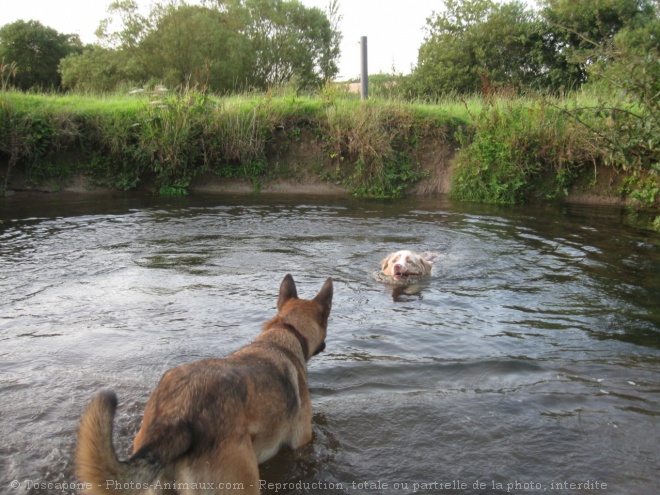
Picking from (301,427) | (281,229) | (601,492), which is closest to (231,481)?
(301,427)

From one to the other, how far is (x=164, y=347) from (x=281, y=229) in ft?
19.6

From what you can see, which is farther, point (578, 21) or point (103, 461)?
point (578, 21)

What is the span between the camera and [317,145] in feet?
55.2

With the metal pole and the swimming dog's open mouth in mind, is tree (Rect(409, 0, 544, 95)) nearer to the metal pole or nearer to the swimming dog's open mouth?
the metal pole

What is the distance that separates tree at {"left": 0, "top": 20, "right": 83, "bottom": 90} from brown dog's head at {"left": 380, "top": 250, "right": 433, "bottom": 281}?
107ft

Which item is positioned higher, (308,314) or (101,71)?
(101,71)

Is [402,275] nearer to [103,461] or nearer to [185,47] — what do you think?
[103,461]

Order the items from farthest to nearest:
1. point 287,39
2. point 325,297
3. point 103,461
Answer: point 287,39
point 325,297
point 103,461

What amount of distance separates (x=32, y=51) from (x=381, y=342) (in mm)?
37208

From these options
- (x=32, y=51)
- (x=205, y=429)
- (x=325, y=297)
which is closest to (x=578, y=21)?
(x=325, y=297)

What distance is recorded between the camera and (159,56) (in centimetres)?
2828

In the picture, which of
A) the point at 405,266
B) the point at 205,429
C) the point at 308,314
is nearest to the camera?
the point at 205,429

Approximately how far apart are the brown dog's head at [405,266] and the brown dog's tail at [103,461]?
6050mm

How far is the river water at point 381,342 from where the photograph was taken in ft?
12.7
